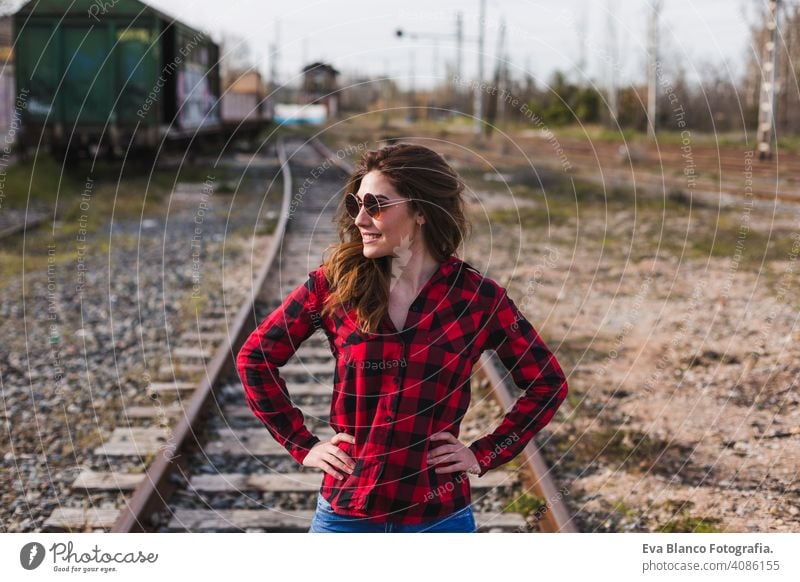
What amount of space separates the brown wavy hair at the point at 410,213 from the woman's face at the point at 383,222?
0.6 inches

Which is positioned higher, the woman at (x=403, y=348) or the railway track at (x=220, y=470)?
the woman at (x=403, y=348)

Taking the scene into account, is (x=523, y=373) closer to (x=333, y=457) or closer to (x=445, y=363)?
(x=445, y=363)

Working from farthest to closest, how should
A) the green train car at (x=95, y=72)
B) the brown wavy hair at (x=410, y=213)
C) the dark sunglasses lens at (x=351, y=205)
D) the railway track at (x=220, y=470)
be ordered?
the green train car at (x=95, y=72), the railway track at (x=220, y=470), the dark sunglasses lens at (x=351, y=205), the brown wavy hair at (x=410, y=213)

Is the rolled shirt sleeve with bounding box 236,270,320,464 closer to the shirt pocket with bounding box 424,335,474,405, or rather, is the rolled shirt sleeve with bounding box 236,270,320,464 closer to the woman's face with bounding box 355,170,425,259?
the woman's face with bounding box 355,170,425,259

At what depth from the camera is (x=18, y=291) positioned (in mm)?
9070

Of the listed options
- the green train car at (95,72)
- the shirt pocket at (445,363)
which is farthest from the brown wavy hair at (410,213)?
the green train car at (95,72)

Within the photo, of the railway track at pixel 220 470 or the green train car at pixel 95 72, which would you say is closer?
the railway track at pixel 220 470

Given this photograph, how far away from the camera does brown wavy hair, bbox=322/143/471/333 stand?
221 cm

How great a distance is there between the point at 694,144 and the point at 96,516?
25.5 m

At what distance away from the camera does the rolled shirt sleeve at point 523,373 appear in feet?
7.42

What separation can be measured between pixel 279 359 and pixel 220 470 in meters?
2.64

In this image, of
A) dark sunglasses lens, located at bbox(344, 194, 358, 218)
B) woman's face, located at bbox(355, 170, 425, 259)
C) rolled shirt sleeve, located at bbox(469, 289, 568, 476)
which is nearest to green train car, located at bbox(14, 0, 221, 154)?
dark sunglasses lens, located at bbox(344, 194, 358, 218)

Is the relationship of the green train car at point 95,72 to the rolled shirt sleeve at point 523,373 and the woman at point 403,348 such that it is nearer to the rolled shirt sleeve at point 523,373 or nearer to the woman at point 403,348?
the woman at point 403,348
